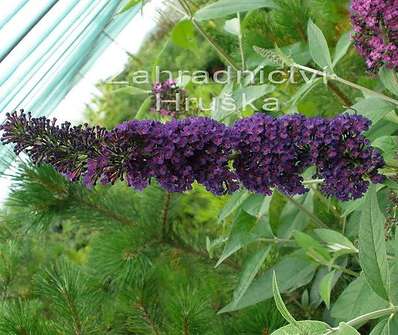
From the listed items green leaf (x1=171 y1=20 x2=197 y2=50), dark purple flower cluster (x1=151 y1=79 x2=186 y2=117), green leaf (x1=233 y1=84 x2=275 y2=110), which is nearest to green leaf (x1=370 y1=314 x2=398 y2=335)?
green leaf (x1=233 y1=84 x2=275 y2=110)

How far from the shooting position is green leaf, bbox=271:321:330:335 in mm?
679

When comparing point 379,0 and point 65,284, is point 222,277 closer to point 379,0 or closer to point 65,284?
point 65,284

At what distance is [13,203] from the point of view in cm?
127

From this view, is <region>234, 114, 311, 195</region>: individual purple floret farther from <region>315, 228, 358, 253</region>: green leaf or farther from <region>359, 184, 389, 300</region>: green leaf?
<region>315, 228, 358, 253</region>: green leaf

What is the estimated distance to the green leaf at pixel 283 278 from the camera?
3.60 feet

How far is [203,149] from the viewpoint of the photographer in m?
0.74

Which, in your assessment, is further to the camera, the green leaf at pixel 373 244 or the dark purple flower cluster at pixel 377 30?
the dark purple flower cluster at pixel 377 30

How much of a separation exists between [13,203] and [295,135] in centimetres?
74

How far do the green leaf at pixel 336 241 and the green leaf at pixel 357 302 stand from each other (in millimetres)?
52

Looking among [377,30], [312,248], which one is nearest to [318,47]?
[377,30]

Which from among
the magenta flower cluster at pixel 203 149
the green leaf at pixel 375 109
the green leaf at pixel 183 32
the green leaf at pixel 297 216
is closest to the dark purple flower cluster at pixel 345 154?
the magenta flower cluster at pixel 203 149

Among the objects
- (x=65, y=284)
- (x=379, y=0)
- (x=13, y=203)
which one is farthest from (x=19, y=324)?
(x=379, y=0)

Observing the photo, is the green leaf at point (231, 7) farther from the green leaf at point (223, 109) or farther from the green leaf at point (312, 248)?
the green leaf at point (312, 248)

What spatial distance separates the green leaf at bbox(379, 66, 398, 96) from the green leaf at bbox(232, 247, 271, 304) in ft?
1.10
